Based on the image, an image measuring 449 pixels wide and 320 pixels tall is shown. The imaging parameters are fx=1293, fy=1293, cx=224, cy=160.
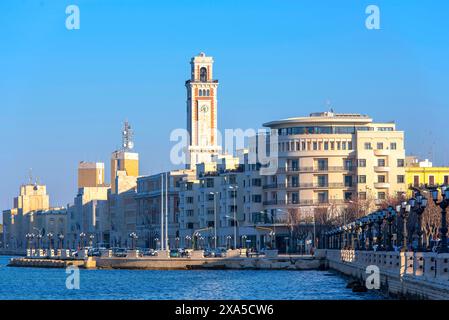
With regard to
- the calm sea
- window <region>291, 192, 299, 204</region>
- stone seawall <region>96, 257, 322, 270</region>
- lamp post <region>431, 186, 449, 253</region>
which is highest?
window <region>291, 192, 299, 204</region>

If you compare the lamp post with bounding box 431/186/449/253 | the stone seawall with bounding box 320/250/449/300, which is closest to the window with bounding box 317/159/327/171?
the stone seawall with bounding box 320/250/449/300

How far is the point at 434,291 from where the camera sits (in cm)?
3712

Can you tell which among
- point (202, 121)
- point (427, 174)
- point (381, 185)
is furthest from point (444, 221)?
point (202, 121)

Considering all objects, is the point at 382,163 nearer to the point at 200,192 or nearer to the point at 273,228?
the point at 273,228

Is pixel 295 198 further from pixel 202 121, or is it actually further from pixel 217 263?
pixel 202 121

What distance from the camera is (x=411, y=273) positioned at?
45188mm

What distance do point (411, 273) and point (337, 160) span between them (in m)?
88.2

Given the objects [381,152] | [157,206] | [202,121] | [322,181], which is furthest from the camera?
[202,121]

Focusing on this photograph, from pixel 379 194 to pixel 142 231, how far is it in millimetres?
64185

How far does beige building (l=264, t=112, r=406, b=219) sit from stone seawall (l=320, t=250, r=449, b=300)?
63495 mm

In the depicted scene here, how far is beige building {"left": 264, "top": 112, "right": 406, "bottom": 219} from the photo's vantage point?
435 feet

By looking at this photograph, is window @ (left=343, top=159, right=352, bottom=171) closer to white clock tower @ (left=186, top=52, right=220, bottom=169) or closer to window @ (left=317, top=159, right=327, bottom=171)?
window @ (left=317, top=159, right=327, bottom=171)

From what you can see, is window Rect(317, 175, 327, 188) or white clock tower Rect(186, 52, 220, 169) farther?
white clock tower Rect(186, 52, 220, 169)
